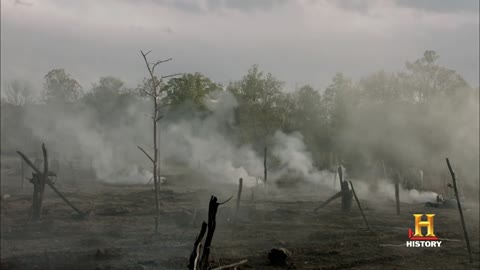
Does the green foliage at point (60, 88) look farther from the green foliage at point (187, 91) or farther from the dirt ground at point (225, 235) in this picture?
the dirt ground at point (225, 235)

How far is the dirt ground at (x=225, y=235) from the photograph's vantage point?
40.3 feet

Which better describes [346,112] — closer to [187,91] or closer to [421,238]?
[187,91]

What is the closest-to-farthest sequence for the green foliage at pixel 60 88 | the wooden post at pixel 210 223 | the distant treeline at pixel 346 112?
the wooden post at pixel 210 223, the distant treeline at pixel 346 112, the green foliage at pixel 60 88

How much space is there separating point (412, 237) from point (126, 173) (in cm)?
2249

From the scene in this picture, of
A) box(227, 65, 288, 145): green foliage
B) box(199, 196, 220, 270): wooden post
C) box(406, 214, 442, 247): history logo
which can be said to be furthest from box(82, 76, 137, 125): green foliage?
box(199, 196, 220, 270): wooden post

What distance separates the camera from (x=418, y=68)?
41.3m

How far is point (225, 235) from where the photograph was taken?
51.6ft

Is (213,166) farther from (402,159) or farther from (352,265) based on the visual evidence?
(352,265)

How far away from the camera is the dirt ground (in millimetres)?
12289

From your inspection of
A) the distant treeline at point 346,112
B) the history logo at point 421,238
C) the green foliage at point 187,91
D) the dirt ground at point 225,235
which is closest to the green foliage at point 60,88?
the distant treeline at point 346,112

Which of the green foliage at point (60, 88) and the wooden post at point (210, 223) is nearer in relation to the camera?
the wooden post at point (210, 223)

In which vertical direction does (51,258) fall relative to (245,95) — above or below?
below

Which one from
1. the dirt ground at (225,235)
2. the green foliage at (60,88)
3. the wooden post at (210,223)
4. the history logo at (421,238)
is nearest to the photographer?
the wooden post at (210,223)

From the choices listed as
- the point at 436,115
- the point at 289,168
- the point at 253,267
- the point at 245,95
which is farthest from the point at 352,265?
the point at 245,95
